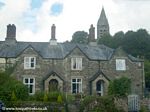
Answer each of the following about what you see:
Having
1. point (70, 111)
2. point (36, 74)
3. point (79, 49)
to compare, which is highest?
point (79, 49)

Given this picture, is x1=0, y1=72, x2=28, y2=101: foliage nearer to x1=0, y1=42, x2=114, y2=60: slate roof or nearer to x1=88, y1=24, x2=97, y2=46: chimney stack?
x1=0, y1=42, x2=114, y2=60: slate roof

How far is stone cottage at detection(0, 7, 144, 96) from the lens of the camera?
2127 inches

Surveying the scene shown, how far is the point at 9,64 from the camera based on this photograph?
177 ft

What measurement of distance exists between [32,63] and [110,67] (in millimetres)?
11683

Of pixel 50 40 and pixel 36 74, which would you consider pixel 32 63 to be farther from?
pixel 50 40

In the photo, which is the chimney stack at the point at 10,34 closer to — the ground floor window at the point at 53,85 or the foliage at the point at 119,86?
the ground floor window at the point at 53,85

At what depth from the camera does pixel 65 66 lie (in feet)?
181

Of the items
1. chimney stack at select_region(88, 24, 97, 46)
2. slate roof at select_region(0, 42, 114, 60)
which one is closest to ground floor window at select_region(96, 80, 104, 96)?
slate roof at select_region(0, 42, 114, 60)

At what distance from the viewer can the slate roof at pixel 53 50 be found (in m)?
55.2

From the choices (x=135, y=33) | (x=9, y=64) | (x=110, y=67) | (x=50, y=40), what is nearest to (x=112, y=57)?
(x=110, y=67)

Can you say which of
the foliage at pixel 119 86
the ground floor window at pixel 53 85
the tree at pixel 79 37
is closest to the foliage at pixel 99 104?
the foliage at pixel 119 86

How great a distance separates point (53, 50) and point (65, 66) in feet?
11.8

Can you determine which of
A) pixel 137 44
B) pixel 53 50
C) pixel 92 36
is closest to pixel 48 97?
pixel 53 50

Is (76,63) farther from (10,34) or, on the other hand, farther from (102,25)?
(102,25)
